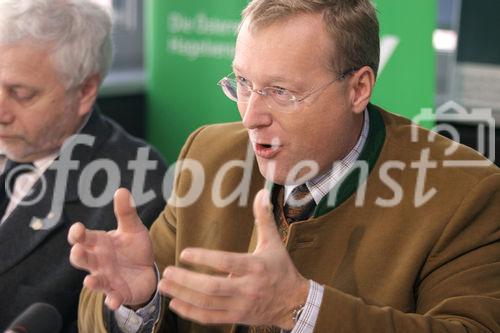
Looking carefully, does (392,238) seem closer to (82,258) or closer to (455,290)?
(455,290)

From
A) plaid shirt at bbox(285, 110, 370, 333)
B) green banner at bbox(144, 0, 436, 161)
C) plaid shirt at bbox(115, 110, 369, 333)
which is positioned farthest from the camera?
green banner at bbox(144, 0, 436, 161)

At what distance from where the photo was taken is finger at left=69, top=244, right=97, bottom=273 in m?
1.65

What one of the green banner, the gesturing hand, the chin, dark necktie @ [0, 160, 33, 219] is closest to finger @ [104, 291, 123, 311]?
the gesturing hand

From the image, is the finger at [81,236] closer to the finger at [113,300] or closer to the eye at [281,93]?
the finger at [113,300]

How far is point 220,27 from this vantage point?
395 centimetres

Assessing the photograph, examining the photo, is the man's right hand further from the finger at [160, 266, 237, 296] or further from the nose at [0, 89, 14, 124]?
the nose at [0, 89, 14, 124]

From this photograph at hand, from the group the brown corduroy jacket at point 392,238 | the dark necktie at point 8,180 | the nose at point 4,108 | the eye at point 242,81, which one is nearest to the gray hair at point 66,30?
the nose at point 4,108

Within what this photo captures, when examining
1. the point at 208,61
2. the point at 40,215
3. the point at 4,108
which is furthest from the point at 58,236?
the point at 208,61

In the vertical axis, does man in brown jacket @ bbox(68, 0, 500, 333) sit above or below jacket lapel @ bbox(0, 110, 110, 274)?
above

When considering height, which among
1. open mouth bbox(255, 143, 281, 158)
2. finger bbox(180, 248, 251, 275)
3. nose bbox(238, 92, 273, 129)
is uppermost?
nose bbox(238, 92, 273, 129)

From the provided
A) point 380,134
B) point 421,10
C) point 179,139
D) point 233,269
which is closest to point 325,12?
point 380,134

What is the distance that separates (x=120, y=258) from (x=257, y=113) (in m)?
0.40

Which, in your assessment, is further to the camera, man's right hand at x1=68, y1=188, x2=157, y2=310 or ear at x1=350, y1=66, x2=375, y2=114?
ear at x1=350, y1=66, x2=375, y2=114

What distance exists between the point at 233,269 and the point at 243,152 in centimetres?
66
